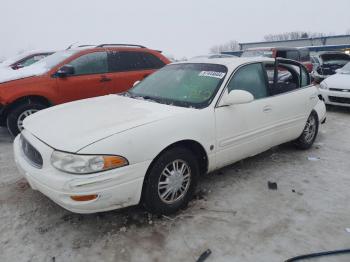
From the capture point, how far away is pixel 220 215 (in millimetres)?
3035

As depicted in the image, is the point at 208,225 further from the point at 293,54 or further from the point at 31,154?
the point at 293,54

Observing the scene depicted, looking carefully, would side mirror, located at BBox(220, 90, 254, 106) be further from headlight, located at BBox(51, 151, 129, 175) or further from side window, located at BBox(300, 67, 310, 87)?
side window, located at BBox(300, 67, 310, 87)

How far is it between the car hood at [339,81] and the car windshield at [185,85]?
5187 millimetres

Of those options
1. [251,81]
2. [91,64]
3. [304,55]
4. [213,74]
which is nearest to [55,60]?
[91,64]

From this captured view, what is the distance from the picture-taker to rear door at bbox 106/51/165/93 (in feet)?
19.7

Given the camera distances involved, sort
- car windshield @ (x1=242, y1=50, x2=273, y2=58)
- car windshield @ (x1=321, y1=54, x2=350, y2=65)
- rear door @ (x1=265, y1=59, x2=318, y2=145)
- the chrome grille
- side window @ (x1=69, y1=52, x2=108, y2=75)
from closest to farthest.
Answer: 1. the chrome grille
2. rear door @ (x1=265, y1=59, x2=318, y2=145)
3. side window @ (x1=69, y1=52, x2=108, y2=75)
4. car windshield @ (x1=242, y1=50, x2=273, y2=58)
5. car windshield @ (x1=321, y1=54, x2=350, y2=65)

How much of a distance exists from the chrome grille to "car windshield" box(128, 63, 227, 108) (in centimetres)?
138

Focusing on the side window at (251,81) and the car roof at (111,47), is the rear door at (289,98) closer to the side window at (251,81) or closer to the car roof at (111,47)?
the side window at (251,81)

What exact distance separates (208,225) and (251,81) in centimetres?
186

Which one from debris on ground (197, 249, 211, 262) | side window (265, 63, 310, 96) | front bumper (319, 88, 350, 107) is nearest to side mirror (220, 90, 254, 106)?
side window (265, 63, 310, 96)

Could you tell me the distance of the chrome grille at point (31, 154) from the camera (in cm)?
269

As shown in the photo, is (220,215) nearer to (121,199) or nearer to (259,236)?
(259,236)

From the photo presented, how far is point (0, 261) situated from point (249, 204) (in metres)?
2.30

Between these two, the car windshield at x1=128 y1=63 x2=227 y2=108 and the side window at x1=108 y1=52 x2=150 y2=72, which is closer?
the car windshield at x1=128 y1=63 x2=227 y2=108
